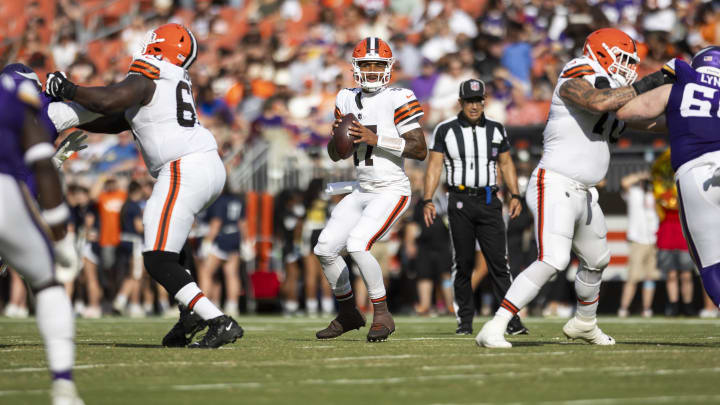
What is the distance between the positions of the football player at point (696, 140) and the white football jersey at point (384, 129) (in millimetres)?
1769

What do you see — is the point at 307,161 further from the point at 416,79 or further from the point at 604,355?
the point at 604,355

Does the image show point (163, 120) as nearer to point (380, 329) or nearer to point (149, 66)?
point (149, 66)

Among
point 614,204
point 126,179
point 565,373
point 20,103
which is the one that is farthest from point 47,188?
point 126,179

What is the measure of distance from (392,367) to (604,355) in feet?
4.44

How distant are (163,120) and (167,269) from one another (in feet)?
3.19

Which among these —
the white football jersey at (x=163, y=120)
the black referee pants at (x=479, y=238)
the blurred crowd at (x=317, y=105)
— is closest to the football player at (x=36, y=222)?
the white football jersey at (x=163, y=120)

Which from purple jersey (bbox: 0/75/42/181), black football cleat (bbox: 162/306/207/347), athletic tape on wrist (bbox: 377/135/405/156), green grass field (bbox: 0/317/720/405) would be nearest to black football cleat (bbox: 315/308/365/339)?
A: green grass field (bbox: 0/317/720/405)

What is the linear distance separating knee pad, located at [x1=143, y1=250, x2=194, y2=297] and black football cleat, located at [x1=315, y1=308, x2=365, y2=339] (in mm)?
1500

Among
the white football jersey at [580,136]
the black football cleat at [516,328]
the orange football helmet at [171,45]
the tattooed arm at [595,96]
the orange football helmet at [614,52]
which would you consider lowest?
the black football cleat at [516,328]

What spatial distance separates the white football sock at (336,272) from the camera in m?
8.12

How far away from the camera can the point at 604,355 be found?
21.0ft

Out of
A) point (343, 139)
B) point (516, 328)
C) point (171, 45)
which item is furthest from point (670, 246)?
point (171, 45)

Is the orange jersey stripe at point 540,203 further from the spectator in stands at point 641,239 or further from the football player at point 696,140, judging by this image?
the spectator in stands at point 641,239

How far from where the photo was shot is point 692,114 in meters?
6.66
